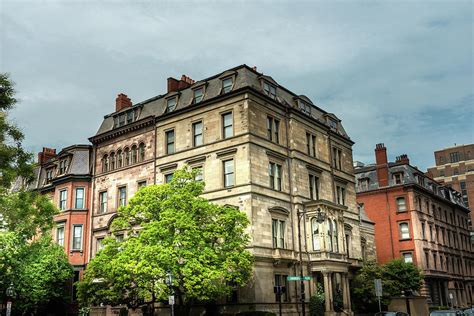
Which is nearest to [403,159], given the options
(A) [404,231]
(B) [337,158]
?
(A) [404,231]

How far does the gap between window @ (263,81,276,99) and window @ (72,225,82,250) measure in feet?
68.4

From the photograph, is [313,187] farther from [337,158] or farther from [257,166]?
[257,166]

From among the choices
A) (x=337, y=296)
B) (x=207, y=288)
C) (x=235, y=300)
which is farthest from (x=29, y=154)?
(x=337, y=296)

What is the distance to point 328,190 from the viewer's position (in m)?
47.0

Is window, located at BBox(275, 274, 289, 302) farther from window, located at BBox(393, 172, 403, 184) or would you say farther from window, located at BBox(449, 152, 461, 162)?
window, located at BBox(449, 152, 461, 162)

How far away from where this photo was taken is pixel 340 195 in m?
49.3

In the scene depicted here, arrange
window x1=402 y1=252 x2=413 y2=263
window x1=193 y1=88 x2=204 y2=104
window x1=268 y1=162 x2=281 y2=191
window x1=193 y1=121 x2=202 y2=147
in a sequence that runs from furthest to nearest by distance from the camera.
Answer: window x1=402 y1=252 x2=413 y2=263
window x1=193 y1=88 x2=204 y2=104
window x1=193 y1=121 x2=202 y2=147
window x1=268 y1=162 x2=281 y2=191

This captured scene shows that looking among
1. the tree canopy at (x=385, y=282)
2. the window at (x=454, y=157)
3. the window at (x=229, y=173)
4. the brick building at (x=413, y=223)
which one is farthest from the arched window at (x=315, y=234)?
the window at (x=454, y=157)

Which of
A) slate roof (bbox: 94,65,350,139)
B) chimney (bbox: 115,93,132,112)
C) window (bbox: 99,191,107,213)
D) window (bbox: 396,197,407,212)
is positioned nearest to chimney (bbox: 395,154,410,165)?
window (bbox: 396,197,407,212)

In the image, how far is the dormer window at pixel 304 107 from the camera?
46812 millimetres

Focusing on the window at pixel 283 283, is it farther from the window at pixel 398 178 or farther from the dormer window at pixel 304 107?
the window at pixel 398 178

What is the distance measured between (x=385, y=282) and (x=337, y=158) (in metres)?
12.0

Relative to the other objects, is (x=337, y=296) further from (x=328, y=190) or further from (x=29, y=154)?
(x=29, y=154)

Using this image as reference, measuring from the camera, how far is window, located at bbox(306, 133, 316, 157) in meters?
45.8
